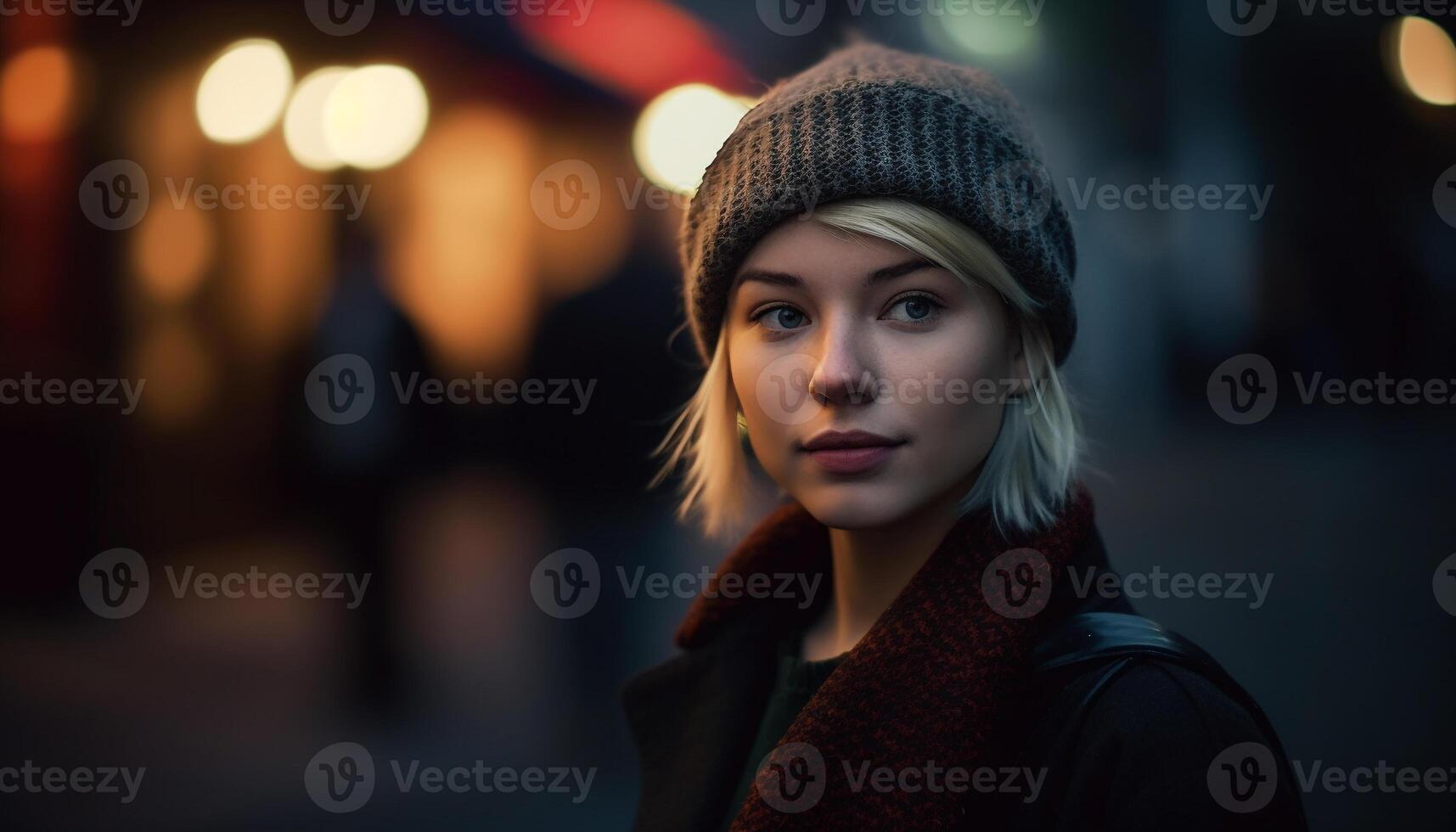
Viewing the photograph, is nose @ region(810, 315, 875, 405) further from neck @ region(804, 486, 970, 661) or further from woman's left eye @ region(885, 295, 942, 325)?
neck @ region(804, 486, 970, 661)

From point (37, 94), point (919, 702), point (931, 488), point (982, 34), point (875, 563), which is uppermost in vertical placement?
point (982, 34)

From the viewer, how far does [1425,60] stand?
11.8ft

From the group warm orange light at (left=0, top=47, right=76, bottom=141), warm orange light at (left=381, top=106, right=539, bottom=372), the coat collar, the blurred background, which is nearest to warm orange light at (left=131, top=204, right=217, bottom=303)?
the blurred background

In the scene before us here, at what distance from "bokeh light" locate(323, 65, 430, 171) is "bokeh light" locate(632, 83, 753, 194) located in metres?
1.06

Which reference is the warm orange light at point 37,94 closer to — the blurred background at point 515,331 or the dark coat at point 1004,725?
the blurred background at point 515,331

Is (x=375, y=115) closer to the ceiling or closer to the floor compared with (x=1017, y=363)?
closer to the ceiling

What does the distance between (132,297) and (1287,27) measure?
208 inches

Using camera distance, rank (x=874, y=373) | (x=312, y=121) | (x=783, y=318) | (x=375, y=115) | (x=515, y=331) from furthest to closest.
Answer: (x=515, y=331), (x=375, y=115), (x=312, y=121), (x=783, y=318), (x=874, y=373)

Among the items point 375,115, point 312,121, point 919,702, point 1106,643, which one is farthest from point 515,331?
point 1106,643

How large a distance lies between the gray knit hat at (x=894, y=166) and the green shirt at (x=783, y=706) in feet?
1.77

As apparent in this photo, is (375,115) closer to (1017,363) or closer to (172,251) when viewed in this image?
(172,251)

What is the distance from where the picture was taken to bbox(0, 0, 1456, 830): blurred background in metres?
3.94

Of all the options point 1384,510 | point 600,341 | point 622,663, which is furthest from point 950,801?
point 1384,510

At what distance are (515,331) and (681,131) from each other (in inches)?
51.7
